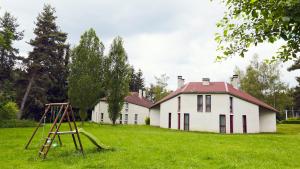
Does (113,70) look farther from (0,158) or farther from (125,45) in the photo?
(0,158)

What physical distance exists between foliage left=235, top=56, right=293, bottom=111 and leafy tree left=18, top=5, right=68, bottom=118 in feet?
129

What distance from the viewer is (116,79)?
38500mm

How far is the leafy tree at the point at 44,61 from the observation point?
146 ft

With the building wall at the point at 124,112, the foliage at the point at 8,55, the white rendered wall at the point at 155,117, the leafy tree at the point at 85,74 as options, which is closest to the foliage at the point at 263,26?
the leafy tree at the point at 85,74

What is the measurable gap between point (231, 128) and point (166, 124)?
10.2 meters

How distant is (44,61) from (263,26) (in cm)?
4732

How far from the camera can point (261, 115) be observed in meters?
39.7

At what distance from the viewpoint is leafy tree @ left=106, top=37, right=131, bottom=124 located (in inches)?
1513

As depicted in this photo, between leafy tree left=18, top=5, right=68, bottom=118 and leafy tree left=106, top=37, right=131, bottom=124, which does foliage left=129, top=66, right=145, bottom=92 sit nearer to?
leafy tree left=18, top=5, right=68, bottom=118

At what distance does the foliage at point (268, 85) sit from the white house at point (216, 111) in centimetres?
1624

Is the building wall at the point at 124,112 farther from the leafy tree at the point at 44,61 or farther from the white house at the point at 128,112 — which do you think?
the leafy tree at the point at 44,61

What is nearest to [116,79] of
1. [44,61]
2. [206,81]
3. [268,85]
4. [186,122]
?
[186,122]

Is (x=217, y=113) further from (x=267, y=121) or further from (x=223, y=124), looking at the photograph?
(x=267, y=121)

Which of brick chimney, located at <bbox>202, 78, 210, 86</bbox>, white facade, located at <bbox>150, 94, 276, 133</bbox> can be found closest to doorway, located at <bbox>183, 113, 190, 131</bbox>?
white facade, located at <bbox>150, 94, 276, 133</bbox>
